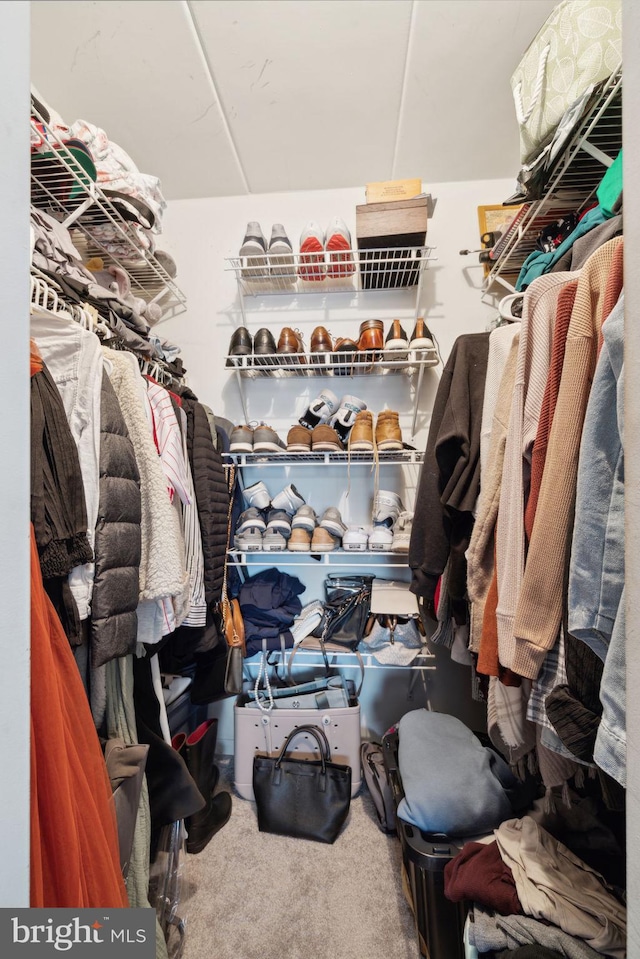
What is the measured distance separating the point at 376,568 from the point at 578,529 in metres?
1.39

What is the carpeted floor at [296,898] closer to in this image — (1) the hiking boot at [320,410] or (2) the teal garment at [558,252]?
(1) the hiking boot at [320,410]

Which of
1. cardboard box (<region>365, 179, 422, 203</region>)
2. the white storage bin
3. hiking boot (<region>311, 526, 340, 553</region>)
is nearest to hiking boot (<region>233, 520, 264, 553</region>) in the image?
hiking boot (<region>311, 526, 340, 553</region>)

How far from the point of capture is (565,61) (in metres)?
0.98

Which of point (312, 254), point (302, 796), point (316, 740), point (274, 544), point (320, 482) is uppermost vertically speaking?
point (312, 254)

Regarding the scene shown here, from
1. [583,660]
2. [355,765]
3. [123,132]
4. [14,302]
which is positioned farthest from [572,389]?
[123,132]

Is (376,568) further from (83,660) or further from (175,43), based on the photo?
(175,43)

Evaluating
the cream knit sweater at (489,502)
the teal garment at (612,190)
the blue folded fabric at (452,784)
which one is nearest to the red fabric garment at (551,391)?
the cream knit sweater at (489,502)

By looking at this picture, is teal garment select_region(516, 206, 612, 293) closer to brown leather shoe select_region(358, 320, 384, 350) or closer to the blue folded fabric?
brown leather shoe select_region(358, 320, 384, 350)

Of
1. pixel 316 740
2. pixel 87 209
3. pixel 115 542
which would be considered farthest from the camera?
pixel 316 740

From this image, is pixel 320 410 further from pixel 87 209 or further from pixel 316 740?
pixel 316 740

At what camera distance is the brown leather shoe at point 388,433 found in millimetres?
1586

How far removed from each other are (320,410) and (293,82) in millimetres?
1105

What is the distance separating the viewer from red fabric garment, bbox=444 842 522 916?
80 cm

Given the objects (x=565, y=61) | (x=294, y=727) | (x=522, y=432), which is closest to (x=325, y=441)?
(x=522, y=432)
